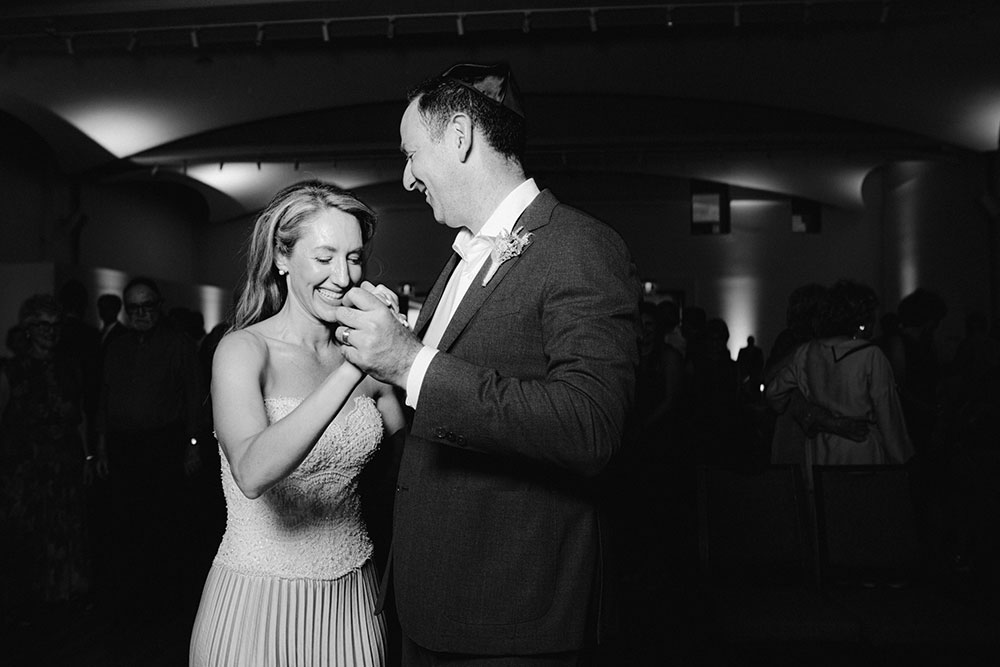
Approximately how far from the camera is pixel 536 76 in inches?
370

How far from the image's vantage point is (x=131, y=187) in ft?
48.5

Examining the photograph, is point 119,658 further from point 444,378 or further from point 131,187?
point 131,187

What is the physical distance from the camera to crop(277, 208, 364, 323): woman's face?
1994 mm

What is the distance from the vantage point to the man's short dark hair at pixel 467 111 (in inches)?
61.8

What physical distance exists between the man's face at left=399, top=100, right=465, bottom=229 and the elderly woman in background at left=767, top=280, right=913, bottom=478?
2.60m

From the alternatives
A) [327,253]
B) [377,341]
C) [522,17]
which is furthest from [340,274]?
[522,17]

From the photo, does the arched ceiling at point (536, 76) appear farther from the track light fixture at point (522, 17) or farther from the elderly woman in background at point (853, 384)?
the elderly woman in background at point (853, 384)

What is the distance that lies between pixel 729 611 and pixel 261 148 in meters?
10.4

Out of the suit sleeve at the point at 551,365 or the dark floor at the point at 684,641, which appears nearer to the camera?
the suit sleeve at the point at 551,365

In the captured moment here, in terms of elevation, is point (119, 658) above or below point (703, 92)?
below

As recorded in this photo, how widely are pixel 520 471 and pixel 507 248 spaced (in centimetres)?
36

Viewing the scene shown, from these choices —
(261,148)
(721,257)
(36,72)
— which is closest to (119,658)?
(36,72)

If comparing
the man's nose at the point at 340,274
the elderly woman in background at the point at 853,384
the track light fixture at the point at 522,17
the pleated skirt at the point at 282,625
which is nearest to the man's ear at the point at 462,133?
the man's nose at the point at 340,274

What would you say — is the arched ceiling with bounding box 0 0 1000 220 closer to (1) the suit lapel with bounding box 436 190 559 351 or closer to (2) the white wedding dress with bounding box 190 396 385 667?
(2) the white wedding dress with bounding box 190 396 385 667
